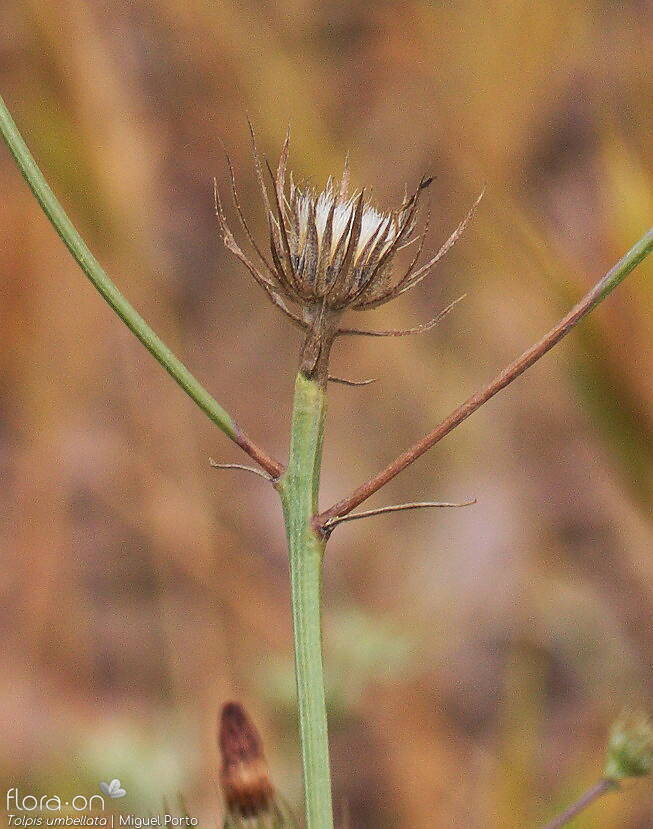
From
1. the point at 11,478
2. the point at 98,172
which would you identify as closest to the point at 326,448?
the point at 11,478

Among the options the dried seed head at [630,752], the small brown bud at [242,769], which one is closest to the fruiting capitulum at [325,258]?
the small brown bud at [242,769]

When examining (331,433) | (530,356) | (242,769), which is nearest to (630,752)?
(242,769)

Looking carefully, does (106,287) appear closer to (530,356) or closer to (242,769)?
(530,356)

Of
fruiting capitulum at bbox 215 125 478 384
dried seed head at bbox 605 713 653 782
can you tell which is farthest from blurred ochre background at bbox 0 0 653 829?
fruiting capitulum at bbox 215 125 478 384

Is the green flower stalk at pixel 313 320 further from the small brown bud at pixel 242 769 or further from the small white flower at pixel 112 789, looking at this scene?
the small white flower at pixel 112 789

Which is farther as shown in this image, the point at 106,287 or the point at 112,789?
the point at 112,789

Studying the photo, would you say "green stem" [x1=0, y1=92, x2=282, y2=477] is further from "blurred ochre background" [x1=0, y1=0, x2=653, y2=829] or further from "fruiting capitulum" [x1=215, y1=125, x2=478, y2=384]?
"blurred ochre background" [x1=0, y1=0, x2=653, y2=829]
